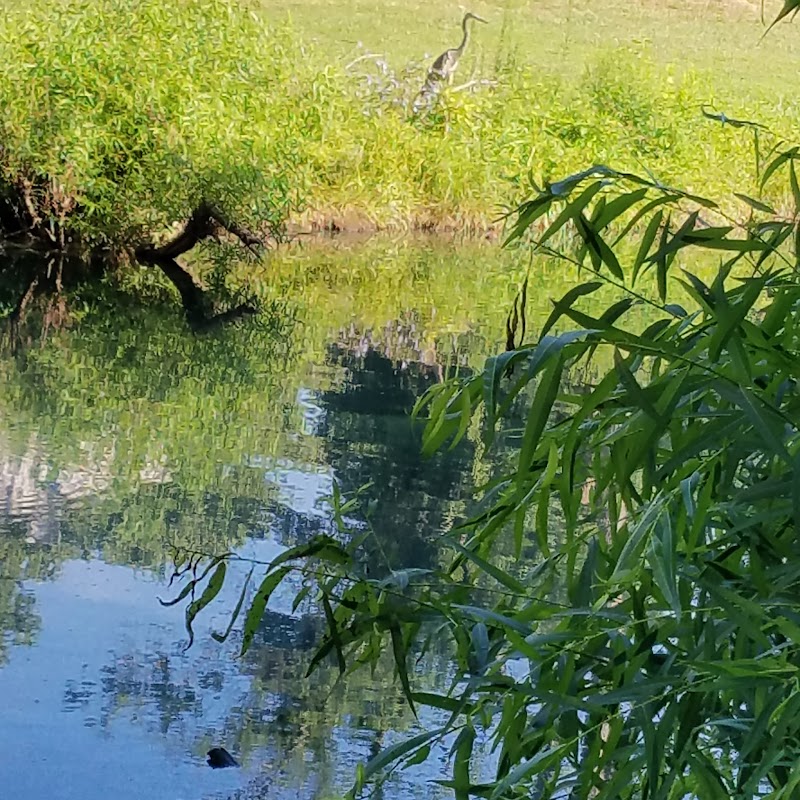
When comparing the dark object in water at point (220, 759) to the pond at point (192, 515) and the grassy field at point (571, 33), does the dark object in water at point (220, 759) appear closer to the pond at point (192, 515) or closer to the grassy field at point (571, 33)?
the pond at point (192, 515)

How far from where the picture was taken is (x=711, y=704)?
0.98 meters

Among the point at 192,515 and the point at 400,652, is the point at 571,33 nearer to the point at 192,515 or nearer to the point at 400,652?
the point at 192,515

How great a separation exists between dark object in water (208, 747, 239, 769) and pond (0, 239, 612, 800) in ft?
0.06

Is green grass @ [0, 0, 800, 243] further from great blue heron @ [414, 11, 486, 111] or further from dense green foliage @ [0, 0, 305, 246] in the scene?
great blue heron @ [414, 11, 486, 111]

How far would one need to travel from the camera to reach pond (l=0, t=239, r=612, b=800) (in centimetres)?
199

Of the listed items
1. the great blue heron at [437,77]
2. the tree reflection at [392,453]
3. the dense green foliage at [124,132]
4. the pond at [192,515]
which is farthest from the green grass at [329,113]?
the pond at [192,515]

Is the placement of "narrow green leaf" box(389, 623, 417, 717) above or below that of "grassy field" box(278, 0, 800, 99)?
below

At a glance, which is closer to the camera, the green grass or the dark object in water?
the dark object in water

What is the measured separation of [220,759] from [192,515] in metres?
1.12

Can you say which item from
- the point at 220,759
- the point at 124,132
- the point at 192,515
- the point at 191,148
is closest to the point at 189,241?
the point at 191,148

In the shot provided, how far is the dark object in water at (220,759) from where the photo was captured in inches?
76.7

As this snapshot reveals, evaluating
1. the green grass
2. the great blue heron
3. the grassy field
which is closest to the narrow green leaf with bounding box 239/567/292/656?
the green grass

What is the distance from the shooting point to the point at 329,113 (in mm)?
8789

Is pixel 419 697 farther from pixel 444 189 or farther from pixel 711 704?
pixel 444 189
